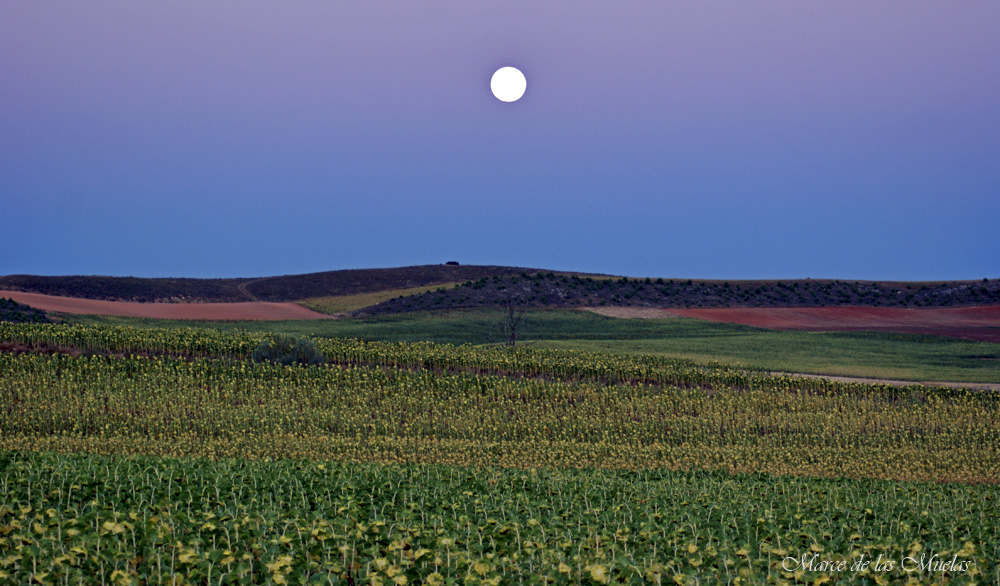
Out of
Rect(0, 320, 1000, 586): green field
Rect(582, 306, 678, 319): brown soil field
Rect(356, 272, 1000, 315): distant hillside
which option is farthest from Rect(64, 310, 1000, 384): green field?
Rect(356, 272, 1000, 315): distant hillside

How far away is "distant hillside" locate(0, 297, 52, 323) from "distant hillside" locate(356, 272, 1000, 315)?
87.1 ft

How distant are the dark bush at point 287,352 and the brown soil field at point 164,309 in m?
26.5

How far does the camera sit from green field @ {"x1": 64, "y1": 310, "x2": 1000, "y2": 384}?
1238 inches

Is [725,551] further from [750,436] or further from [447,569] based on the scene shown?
[750,436]

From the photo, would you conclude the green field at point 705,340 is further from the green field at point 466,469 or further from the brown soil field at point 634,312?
the green field at point 466,469

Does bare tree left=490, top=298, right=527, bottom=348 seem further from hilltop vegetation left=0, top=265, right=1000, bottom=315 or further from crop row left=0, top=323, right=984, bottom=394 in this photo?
crop row left=0, top=323, right=984, bottom=394

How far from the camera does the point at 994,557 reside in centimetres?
786

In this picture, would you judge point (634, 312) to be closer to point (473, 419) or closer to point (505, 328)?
point (505, 328)

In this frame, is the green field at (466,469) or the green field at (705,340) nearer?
the green field at (466,469)

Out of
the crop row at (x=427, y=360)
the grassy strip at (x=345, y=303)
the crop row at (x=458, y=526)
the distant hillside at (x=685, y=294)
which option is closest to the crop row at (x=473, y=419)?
the crop row at (x=427, y=360)

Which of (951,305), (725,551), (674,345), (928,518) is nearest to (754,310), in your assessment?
(674,345)

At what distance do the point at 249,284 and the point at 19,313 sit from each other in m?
65.9

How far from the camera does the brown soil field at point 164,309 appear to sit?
151ft

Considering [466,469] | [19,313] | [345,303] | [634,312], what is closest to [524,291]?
[634,312]
